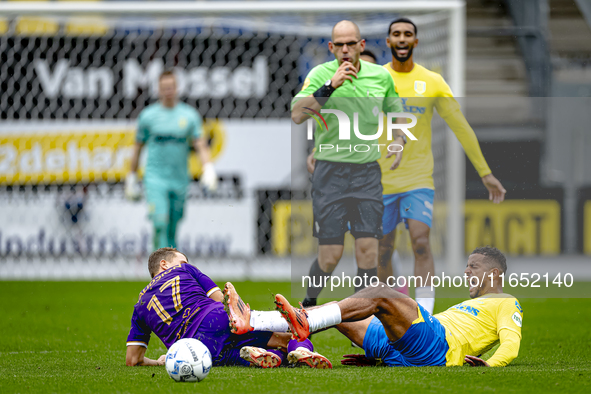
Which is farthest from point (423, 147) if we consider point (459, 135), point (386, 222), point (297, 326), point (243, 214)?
point (243, 214)

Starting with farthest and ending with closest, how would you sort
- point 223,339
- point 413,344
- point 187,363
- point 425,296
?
point 425,296, point 223,339, point 413,344, point 187,363

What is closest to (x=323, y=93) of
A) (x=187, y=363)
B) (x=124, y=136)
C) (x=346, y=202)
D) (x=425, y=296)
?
(x=346, y=202)

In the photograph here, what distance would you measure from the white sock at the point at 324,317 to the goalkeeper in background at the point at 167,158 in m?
4.07

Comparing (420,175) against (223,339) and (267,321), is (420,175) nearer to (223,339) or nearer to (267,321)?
(267,321)

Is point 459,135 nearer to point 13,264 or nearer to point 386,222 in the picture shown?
point 386,222

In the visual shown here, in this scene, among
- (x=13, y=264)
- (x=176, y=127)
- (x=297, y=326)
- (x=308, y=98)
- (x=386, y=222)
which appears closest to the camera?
(x=297, y=326)

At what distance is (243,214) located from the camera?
10.5 m

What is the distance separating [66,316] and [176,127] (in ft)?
7.73

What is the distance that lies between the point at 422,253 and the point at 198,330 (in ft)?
5.48

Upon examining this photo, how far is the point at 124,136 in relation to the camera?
37.3 ft

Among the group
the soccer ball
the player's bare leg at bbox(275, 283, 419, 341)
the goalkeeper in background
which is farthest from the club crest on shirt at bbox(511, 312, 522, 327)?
the goalkeeper in background

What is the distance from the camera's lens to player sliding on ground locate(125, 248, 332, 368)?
3332mm

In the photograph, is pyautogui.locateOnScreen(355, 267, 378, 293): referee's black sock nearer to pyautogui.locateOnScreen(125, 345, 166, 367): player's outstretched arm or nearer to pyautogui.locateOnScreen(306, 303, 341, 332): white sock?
pyautogui.locateOnScreen(306, 303, 341, 332): white sock

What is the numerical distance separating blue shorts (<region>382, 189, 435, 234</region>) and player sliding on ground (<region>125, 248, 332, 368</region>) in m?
1.27
